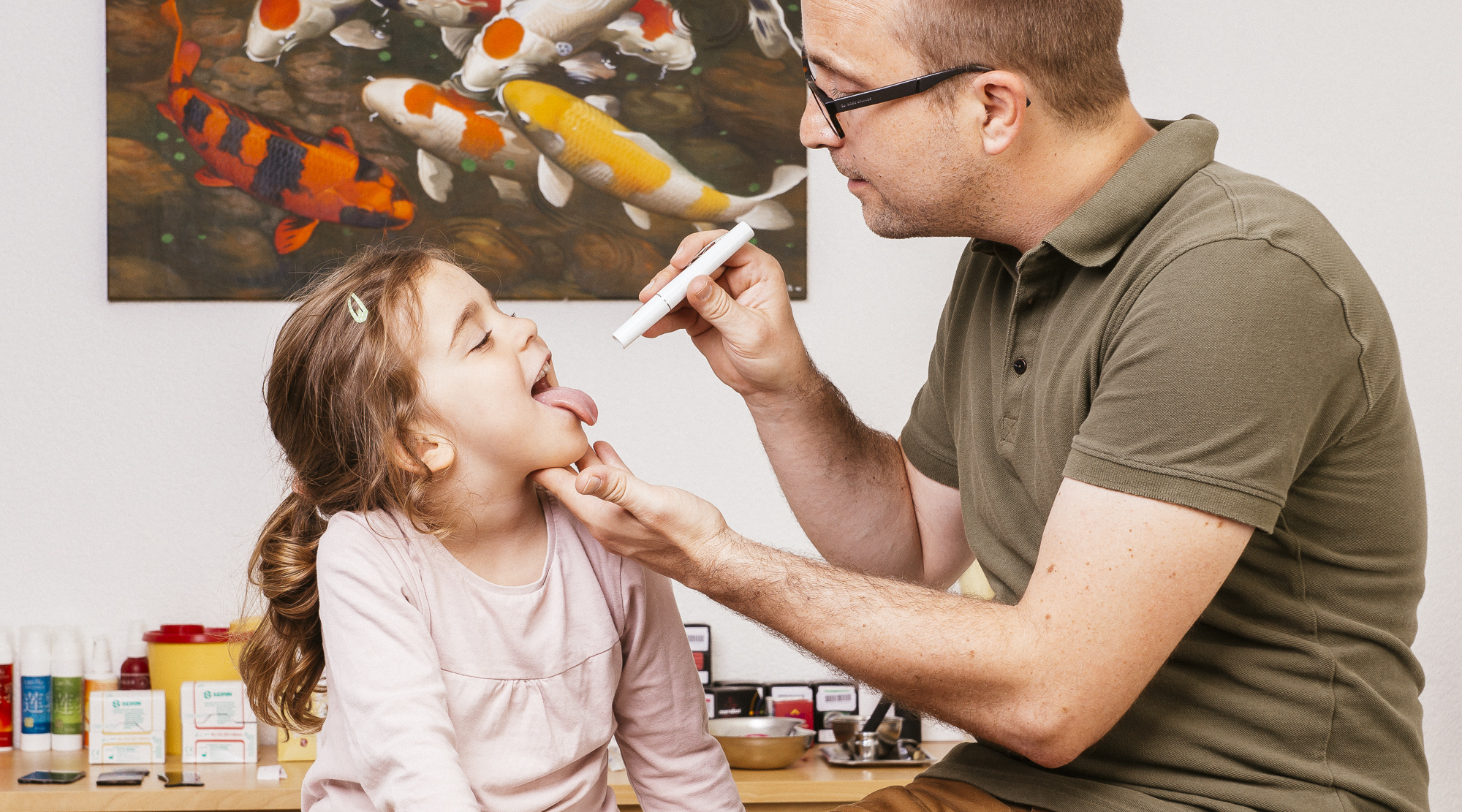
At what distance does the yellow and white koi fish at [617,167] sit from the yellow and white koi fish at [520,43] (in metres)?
0.03

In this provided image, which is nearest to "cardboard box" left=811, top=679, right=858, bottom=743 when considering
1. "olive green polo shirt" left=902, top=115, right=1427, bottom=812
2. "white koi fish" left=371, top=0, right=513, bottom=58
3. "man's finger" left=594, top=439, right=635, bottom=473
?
"olive green polo shirt" left=902, top=115, right=1427, bottom=812

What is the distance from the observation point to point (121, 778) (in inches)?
74.8

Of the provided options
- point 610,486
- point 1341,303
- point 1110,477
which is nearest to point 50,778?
point 610,486

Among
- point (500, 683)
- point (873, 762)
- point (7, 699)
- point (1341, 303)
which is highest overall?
point (1341, 303)

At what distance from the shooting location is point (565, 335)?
2.28m

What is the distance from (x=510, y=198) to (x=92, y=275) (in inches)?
33.6

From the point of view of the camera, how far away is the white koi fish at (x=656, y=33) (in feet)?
7.38

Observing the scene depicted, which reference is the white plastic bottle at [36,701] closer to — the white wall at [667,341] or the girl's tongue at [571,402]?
the white wall at [667,341]

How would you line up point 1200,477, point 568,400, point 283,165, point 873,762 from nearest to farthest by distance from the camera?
point 1200,477, point 568,400, point 873,762, point 283,165

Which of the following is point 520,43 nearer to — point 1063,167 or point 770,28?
point 770,28

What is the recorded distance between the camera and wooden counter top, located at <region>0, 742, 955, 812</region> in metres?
1.84

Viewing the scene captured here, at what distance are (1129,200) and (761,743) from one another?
1183 mm

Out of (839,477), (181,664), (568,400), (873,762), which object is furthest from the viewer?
(181,664)

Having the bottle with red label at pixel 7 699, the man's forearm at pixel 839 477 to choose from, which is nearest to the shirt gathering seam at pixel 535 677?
the man's forearm at pixel 839 477
